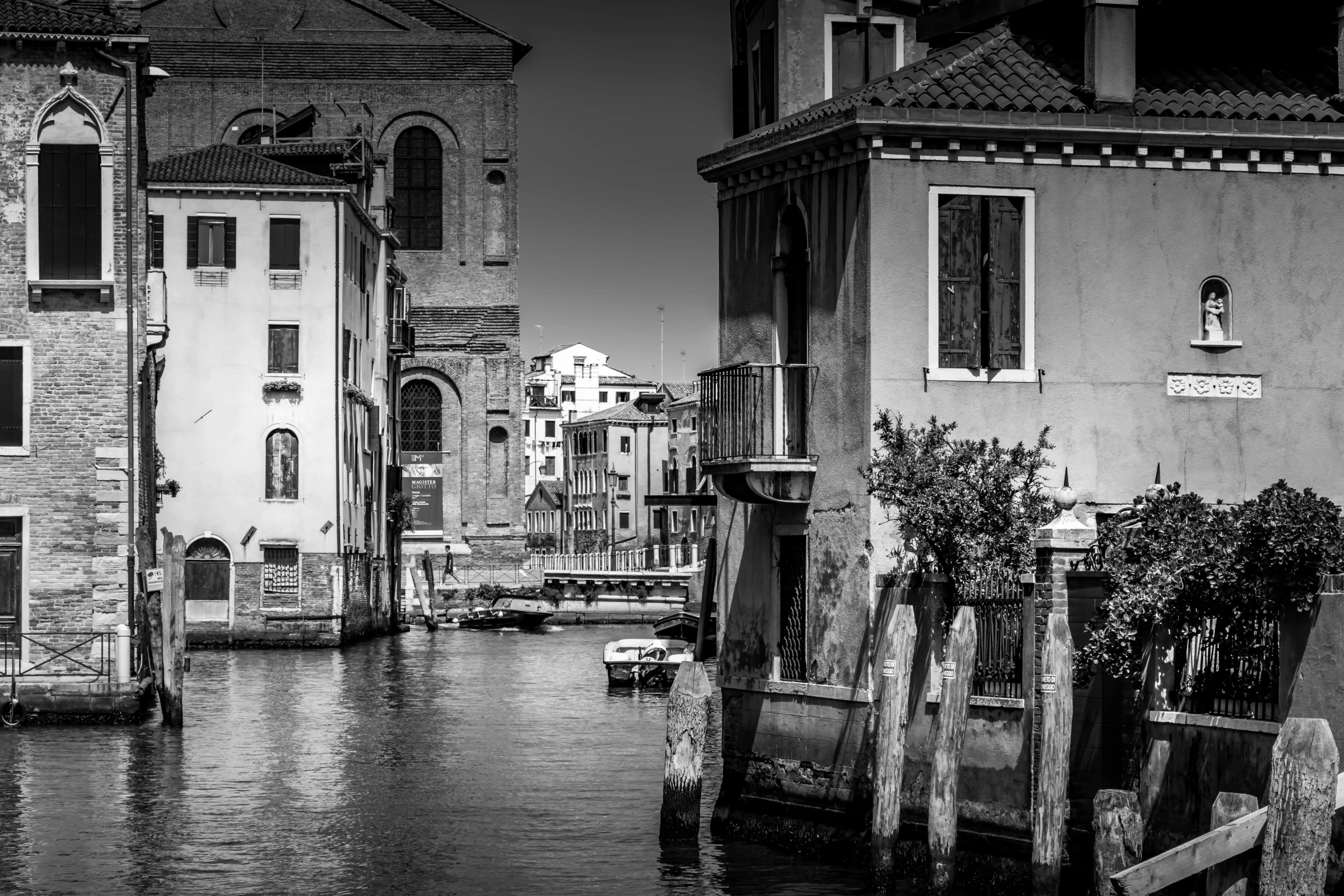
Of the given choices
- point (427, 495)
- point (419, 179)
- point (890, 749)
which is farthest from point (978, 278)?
point (419, 179)

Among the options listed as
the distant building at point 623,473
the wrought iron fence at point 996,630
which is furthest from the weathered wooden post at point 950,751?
the distant building at point 623,473

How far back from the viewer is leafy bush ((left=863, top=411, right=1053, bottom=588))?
16891mm

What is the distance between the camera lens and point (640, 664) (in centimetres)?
3912

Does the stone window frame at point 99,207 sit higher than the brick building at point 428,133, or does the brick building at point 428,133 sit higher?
the brick building at point 428,133

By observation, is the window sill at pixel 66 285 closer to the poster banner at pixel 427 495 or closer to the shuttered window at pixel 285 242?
the shuttered window at pixel 285 242

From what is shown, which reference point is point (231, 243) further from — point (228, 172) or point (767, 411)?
point (767, 411)

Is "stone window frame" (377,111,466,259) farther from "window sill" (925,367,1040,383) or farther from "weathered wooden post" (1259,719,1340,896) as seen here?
"weathered wooden post" (1259,719,1340,896)

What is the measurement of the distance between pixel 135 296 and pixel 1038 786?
17.8m

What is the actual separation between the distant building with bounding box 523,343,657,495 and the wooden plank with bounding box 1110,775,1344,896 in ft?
415

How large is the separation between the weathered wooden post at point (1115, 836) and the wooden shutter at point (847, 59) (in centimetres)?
893

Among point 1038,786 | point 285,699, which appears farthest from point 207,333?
point 1038,786

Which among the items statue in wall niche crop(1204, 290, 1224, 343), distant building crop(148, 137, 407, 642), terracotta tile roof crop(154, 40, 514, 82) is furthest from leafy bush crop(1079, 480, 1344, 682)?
terracotta tile roof crop(154, 40, 514, 82)

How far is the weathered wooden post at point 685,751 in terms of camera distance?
1766 cm

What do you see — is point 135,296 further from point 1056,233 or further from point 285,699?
point 1056,233
